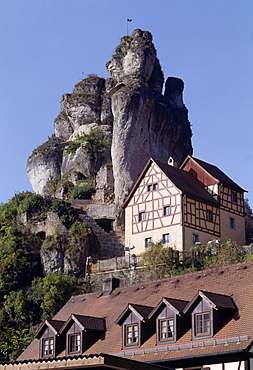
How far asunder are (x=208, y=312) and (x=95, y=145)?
3881cm

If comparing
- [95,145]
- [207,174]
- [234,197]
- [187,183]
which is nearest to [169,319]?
[187,183]

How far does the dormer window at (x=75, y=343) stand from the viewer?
28.9 m

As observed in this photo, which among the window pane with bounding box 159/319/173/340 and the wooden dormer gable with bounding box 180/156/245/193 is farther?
the wooden dormer gable with bounding box 180/156/245/193

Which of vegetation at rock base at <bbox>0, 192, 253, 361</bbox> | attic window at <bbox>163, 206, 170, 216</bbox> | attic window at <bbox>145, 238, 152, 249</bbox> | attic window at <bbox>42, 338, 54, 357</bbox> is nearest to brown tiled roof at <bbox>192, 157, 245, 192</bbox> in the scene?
vegetation at rock base at <bbox>0, 192, 253, 361</bbox>

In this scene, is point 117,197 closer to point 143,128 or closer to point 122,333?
point 143,128

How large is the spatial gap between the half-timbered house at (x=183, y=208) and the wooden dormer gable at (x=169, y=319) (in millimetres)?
19219

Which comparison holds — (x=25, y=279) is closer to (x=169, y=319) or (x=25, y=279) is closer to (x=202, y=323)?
(x=169, y=319)

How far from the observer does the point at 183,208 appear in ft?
156

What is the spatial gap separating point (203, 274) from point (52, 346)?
6016mm

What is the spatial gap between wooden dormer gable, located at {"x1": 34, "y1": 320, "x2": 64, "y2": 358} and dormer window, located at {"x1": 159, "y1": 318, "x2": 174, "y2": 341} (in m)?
4.62

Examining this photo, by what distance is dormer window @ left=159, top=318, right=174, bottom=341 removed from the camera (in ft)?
86.4

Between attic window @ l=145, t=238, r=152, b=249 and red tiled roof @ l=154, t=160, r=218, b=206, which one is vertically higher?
red tiled roof @ l=154, t=160, r=218, b=206

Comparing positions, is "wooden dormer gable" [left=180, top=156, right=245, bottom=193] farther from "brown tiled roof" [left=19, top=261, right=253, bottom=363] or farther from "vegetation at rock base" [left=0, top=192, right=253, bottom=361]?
"brown tiled roof" [left=19, top=261, right=253, bottom=363]

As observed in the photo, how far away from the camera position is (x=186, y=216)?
156ft
